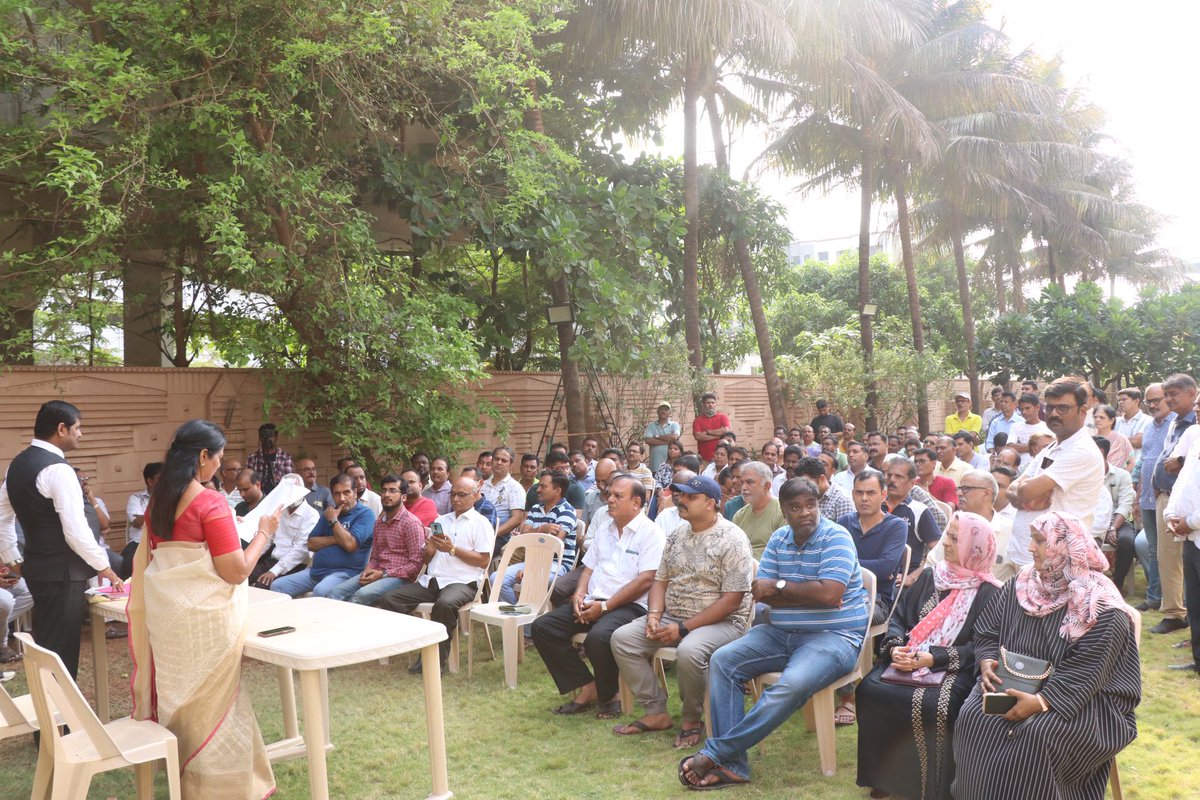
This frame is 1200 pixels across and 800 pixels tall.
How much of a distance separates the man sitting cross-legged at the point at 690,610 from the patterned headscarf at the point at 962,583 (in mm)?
1120

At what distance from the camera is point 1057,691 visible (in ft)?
11.7

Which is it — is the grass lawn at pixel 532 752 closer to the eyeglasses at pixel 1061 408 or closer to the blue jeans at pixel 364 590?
the blue jeans at pixel 364 590

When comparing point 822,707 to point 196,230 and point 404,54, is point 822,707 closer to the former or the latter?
point 404,54

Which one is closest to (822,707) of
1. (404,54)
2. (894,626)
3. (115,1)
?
(894,626)

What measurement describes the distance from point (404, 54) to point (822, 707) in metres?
6.83

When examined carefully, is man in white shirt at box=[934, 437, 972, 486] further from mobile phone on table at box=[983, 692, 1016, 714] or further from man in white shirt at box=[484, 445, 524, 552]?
mobile phone on table at box=[983, 692, 1016, 714]

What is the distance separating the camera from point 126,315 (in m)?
12.0

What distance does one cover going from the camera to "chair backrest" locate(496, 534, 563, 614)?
660cm

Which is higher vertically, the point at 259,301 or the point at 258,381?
the point at 259,301

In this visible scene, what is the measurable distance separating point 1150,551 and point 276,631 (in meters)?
6.61

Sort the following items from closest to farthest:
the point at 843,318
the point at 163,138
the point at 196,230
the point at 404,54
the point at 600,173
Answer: the point at 163,138
the point at 404,54
the point at 196,230
the point at 600,173
the point at 843,318

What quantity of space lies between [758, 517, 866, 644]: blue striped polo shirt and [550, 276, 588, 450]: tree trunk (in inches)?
287

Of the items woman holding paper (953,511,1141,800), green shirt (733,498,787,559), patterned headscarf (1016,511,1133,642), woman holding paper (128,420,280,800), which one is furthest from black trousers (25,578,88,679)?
patterned headscarf (1016,511,1133,642)

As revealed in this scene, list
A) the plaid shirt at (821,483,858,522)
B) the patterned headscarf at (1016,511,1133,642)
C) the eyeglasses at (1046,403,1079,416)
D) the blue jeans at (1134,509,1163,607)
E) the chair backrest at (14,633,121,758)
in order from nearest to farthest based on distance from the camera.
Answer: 1. the chair backrest at (14,633,121,758)
2. the patterned headscarf at (1016,511,1133,642)
3. the eyeglasses at (1046,403,1079,416)
4. the plaid shirt at (821,483,858,522)
5. the blue jeans at (1134,509,1163,607)
